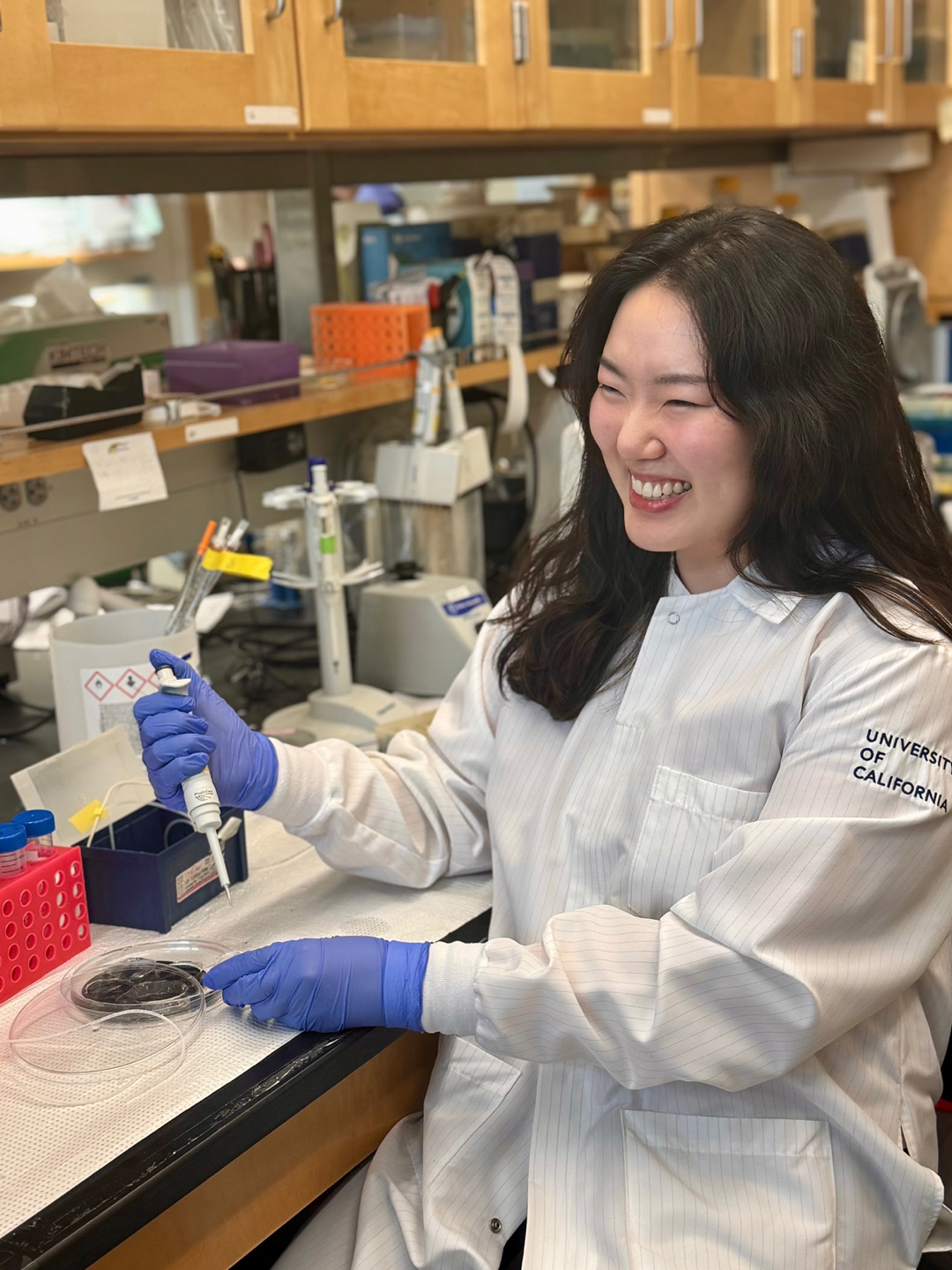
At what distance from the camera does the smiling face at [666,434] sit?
1188 mm

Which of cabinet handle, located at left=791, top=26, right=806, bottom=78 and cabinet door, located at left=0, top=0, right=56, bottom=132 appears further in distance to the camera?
cabinet handle, located at left=791, top=26, right=806, bottom=78

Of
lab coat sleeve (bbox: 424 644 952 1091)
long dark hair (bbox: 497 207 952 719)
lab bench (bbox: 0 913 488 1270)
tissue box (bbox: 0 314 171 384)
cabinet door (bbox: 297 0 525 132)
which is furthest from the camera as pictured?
tissue box (bbox: 0 314 171 384)

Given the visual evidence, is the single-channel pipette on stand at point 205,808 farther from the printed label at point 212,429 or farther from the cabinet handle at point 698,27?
the cabinet handle at point 698,27

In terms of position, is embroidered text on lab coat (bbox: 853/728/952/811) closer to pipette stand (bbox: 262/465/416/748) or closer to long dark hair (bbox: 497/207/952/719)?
long dark hair (bbox: 497/207/952/719)

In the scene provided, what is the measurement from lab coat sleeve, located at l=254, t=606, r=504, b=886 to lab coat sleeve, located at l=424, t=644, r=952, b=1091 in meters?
0.25

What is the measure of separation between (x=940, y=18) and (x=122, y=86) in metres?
2.66

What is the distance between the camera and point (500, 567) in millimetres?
2480

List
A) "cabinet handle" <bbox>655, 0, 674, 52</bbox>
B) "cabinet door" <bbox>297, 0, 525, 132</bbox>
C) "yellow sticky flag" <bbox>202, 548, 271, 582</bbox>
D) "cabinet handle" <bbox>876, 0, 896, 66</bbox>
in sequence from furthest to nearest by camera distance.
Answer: "cabinet handle" <bbox>876, 0, 896, 66</bbox> < "cabinet handle" <bbox>655, 0, 674, 52</bbox> < "cabinet door" <bbox>297, 0, 525, 132</bbox> < "yellow sticky flag" <bbox>202, 548, 271, 582</bbox>

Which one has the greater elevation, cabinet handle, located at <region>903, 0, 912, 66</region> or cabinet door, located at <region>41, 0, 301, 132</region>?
cabinet handle, located at <region>903, 0, 912, 66</region>

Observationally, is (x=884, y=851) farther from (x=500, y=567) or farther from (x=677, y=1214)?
(x=500, y=567)

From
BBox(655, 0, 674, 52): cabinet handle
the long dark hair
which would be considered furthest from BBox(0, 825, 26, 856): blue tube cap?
BBox(655, 0, 674, 52): cabinet handle

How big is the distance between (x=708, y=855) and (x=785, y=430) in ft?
1.28

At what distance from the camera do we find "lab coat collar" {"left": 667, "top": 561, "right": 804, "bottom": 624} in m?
1.24

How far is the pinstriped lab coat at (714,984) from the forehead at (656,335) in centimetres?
23
